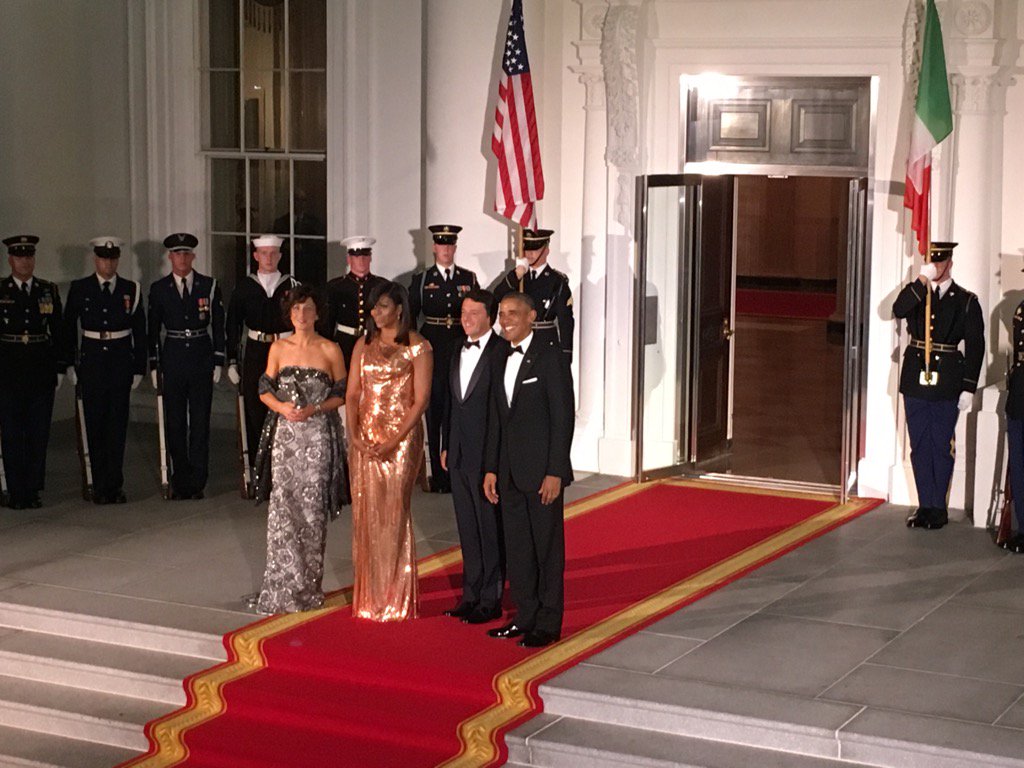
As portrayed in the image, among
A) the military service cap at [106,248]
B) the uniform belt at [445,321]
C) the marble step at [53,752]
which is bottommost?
the marble step at [53,752]

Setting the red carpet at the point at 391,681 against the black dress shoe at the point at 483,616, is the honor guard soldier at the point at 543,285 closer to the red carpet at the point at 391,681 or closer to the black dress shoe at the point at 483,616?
A: the red carpet at the point at 391,681

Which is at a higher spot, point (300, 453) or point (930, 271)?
point (930, 271)

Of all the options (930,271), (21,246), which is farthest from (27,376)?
(930,271)

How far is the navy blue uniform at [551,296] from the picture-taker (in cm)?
1108

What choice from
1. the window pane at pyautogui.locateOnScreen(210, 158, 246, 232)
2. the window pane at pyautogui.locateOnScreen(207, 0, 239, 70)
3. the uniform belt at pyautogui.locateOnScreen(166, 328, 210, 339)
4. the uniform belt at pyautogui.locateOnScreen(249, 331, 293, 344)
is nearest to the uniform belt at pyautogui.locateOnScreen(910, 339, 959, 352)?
the uniform belt at pyautogui.locateOnScreen(249, 331, 293, 344)

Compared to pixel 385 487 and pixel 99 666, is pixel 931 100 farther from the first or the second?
pixel 99 666

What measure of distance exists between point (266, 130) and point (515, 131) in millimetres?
3126

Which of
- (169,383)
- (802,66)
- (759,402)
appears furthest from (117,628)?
(759,402)

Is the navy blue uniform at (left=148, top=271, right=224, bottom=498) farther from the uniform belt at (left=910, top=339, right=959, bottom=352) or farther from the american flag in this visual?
the uniform belt at (left=910, top=339, right=959, bottom=352)

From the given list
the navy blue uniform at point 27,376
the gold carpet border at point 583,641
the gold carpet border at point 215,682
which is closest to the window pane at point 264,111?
the navy blue uniform at point 27,376

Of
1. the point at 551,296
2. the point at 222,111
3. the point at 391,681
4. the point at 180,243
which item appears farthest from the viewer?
the point at 222,111

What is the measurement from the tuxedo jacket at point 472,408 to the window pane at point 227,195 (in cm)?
617

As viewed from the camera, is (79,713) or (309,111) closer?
(79,713)

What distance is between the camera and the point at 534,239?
11211 millimetres
